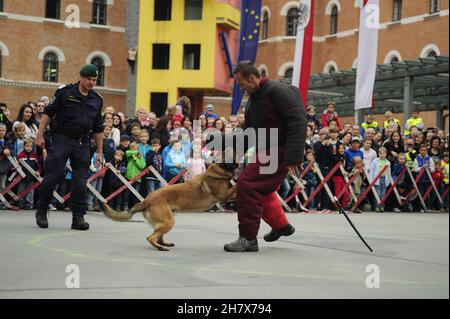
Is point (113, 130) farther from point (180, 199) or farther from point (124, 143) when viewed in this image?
point (180, 199)

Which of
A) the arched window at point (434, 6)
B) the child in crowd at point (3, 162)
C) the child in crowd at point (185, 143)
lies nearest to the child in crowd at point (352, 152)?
the child in crowd at point (185, 143)

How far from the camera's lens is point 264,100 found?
30.1ft

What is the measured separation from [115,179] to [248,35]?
18800 mm

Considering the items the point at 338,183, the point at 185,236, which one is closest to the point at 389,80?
the point at 338,183

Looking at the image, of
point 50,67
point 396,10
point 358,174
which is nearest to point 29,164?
point 358,174

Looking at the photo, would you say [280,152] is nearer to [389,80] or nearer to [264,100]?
[264,100]

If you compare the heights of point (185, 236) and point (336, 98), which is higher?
point (336, 98)

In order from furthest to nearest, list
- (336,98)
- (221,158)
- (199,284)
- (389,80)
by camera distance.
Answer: (336,98) < (389,80) < (221,158) < (199,284)

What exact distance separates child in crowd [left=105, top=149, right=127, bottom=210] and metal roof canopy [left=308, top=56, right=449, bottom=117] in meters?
14.9

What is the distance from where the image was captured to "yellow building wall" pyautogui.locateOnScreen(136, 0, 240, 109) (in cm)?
4753

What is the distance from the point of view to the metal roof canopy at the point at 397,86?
29984mm

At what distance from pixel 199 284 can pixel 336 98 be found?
111 ft

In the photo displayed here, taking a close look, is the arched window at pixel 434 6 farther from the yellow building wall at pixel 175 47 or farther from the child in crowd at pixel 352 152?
the child in crowd at pixel 352 152

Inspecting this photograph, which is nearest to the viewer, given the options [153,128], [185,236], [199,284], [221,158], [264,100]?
[199,284]
